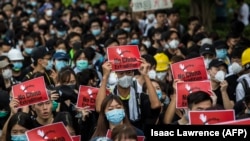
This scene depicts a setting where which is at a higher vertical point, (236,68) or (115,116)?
(115,116)

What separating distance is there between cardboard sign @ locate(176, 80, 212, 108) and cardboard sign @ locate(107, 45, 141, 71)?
0.65 m

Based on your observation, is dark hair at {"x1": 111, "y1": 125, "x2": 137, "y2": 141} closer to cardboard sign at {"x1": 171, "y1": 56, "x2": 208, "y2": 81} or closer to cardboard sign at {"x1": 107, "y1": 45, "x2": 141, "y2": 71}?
cardboard sign at {"x1": 107, "y1": 45, "x2": 141, "y2": 71}

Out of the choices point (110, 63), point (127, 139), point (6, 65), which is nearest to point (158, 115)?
point (110, 63)

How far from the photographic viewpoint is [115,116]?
766 centimetres

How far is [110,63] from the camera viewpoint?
356 inches

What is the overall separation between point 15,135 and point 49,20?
11522mm

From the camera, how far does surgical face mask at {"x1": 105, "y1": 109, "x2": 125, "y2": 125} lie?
25.1 ft

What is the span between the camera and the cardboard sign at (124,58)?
29.6 ft

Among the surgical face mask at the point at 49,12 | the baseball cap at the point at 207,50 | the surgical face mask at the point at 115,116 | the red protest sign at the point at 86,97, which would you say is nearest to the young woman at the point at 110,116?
the surgical face mask at the point at 115,116

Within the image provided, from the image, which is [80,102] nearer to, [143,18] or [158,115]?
[158,115]

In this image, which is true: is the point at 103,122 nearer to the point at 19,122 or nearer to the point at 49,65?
the point at 19,122

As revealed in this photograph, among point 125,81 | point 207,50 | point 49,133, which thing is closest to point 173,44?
point 207,50

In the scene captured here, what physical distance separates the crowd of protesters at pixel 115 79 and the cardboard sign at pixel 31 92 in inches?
3.0

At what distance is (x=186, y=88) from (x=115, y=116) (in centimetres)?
129
